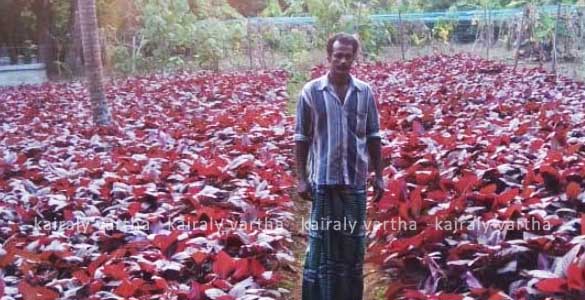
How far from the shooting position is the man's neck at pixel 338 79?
138 inches

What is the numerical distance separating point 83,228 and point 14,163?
258 centimetres

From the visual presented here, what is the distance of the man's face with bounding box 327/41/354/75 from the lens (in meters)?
3.45

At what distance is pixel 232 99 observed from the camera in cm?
1245

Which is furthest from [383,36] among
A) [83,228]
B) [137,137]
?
[83,228]

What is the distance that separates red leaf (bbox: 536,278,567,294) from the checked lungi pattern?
941 mm

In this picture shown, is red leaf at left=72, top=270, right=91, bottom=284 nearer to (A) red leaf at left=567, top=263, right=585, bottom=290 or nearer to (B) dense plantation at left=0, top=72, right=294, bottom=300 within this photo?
(B) dense plantation at left=0, top=72, right=294, bottom=300

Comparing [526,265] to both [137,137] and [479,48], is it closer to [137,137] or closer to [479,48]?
[137,137]

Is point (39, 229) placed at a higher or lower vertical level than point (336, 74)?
lower

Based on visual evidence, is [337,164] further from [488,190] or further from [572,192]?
[572,192]

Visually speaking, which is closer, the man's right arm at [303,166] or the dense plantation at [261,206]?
the man's right arm at [303,166]

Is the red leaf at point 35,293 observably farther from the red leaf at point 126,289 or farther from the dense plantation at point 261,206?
the red leaf at point 126,289

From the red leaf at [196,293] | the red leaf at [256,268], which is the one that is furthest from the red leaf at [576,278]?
the red leaf at [196,293]

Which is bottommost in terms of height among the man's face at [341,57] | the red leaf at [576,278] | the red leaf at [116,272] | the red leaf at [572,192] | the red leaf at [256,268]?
the red leaf at [256,268]

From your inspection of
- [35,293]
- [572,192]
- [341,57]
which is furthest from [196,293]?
[572,192]
